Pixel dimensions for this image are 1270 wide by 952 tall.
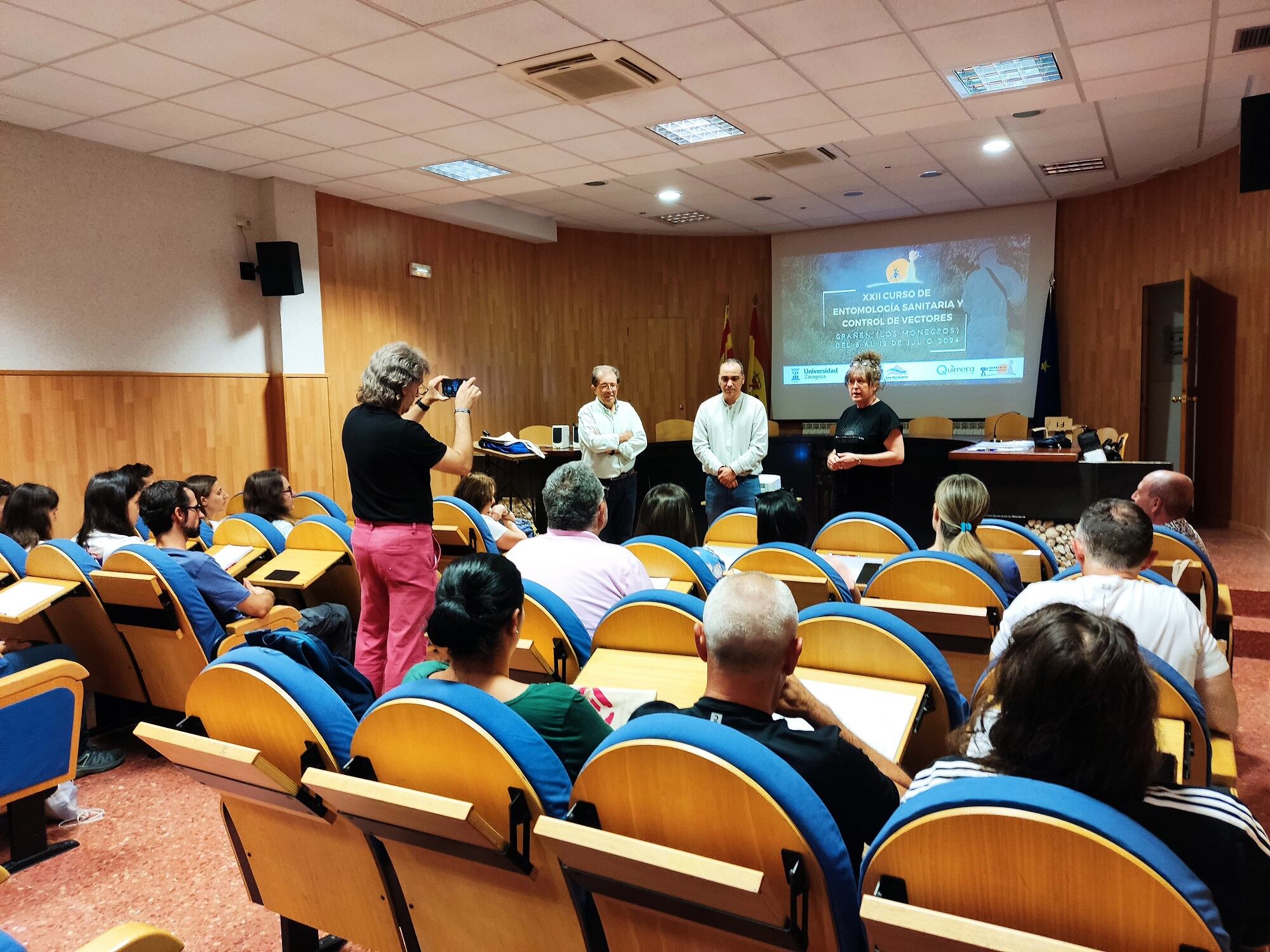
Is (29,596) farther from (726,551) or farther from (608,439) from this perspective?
(608,439)

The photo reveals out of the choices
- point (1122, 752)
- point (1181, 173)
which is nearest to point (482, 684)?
point (1122, 752)

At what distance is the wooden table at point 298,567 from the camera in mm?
3541

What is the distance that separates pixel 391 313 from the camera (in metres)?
8.59

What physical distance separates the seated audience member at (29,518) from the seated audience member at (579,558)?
257 cm

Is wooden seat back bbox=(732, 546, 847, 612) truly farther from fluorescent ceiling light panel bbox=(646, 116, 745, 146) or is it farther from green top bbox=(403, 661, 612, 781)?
fluorescent ceiling light panel bbox=(646, 116, 745, 146)

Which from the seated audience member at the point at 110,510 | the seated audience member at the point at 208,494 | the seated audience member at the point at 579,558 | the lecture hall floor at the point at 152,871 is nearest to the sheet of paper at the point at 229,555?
the seated audience member at the point at 110,510

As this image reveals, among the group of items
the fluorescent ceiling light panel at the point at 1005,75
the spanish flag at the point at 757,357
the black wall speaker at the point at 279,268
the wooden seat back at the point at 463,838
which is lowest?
the wooden seat back at the point at 463,838

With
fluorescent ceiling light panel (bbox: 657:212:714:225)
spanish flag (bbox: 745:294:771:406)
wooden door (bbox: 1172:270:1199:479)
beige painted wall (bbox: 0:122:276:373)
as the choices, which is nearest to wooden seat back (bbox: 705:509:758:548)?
beige painted wall (bbox: 0:122:276:373)

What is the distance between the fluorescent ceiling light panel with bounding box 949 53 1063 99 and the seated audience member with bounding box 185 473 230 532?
4.72 meters

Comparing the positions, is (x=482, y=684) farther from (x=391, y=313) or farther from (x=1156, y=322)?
(x=1156, y=322)

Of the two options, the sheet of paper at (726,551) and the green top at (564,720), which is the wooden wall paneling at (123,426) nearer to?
the sheet of paper at (726,551)

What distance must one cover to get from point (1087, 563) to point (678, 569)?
1.33m

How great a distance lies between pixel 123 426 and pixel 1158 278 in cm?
973

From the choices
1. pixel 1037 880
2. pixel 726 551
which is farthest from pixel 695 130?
pixel 1037 880
